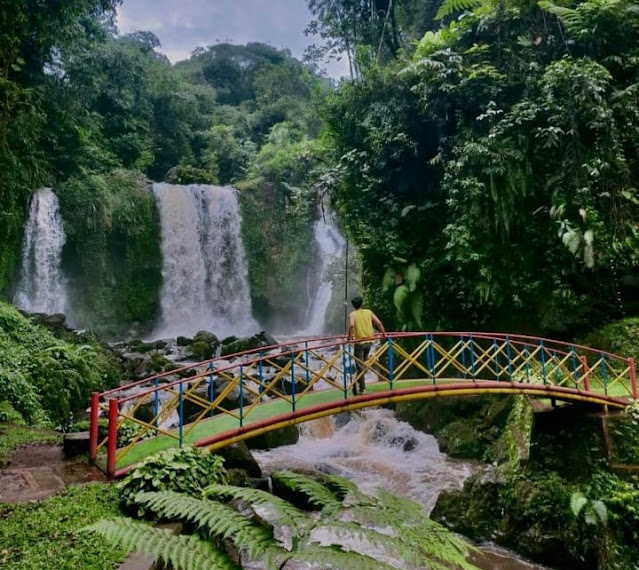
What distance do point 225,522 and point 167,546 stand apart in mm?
292

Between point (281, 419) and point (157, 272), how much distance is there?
17.6 meters

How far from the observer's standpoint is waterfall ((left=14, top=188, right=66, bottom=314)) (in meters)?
17.5

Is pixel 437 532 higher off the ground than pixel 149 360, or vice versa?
pixel 437 532

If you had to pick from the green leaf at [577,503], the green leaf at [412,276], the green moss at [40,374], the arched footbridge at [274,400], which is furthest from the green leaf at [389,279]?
the green moss at [40,374]

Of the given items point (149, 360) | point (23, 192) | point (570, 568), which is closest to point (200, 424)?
point (570, 568)

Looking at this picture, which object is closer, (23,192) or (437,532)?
(437,532)

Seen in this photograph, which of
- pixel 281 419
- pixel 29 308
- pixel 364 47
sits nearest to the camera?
pixel 281 419

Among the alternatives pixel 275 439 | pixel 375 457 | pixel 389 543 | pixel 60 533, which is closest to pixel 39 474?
pixel 60 533

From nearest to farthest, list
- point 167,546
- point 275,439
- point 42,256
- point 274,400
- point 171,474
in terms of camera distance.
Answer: point 167,546, point 171,474, point 274,400, point 275,439, point 42,256

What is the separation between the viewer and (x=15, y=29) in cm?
1132

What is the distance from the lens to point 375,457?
31.2ft

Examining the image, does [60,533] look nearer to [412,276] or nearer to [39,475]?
[39,475]

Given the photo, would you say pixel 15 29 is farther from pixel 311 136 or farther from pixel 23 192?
pixel 311 136

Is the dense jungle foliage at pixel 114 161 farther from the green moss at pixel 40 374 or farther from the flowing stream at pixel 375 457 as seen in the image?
the flowing stream at pixel 375 457
